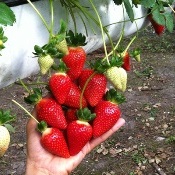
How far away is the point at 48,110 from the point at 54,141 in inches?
2.0

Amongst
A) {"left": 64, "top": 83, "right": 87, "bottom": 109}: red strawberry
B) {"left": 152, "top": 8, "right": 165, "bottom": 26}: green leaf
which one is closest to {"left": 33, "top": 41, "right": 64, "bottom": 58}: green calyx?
{"left": 64, "top": 83, "right": 87, "bottom": 109}: red strawberry

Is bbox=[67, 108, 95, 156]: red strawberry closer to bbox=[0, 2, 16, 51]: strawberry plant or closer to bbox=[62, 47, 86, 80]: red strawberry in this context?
bbox=[62, 47, 86, 80]: red strawberry

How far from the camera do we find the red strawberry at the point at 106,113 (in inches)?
28.8

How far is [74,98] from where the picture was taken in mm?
721

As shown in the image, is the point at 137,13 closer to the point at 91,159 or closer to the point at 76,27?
the point at 76,27

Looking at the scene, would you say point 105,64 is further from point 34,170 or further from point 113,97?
point 34,170

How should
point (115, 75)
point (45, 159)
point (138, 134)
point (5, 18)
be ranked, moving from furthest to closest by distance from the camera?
point (138, 134), point (45, 159), point (115, 75), point (5, 18)

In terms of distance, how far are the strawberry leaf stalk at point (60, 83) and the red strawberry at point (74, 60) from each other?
1 centimetres

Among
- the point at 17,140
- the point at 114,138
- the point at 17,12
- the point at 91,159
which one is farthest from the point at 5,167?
the point at 17,12

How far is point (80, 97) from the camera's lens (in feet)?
2.31

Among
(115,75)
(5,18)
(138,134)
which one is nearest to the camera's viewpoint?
(5,18)

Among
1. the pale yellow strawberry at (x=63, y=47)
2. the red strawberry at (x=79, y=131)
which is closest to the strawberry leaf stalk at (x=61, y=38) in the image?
the pale yellow strawberry at (x=63, y=47)

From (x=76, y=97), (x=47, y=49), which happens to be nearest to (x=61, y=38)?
(x=47, y=49)

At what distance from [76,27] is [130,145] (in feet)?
6.50
